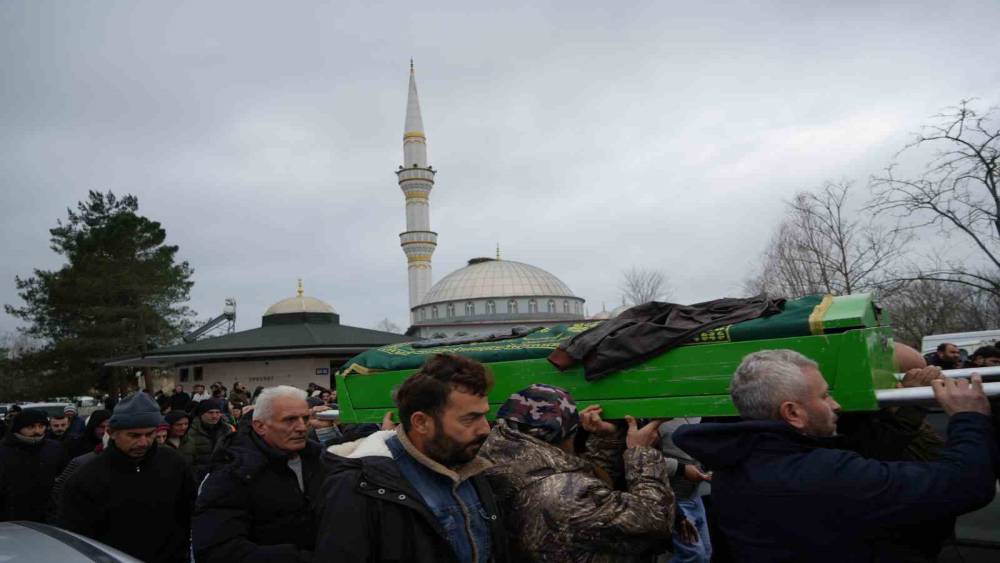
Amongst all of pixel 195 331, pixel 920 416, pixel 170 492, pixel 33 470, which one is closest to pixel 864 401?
pixel 920 416

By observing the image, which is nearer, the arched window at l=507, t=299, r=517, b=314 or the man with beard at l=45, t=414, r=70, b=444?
the man with beard at l=45, t=414, r=70, b=444

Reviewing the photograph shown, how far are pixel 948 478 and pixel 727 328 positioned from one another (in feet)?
4.67

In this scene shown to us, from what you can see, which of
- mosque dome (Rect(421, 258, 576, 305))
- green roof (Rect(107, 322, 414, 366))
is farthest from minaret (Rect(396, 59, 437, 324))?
green roof (Rect(107, 322, 414, 366))

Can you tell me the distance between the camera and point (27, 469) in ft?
20.1

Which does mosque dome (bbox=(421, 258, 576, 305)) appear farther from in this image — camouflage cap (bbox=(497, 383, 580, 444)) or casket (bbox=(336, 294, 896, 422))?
camouflage cap (bbox=(497, 383, 580, 444))

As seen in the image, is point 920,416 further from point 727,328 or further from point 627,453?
point 627,453

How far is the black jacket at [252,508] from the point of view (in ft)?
10.2

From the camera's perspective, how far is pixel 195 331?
132ft

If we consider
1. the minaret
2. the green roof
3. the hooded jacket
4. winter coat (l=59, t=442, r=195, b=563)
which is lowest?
winter coat (l=59, t=442, r=195, b=563)

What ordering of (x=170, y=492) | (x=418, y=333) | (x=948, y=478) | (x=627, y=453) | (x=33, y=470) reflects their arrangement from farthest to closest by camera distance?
1. (x=418, y=333)
2. (x=33, y=470)
3. (x=170, y=492)
4. (x=627, y=453)
5. (x=948, y=478)

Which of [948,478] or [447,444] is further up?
[447,444]

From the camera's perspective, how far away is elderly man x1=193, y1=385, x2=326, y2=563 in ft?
10.3

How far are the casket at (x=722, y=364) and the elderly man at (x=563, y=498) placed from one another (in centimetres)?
77

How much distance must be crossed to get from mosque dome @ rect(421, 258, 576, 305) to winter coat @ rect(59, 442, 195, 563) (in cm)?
5340
